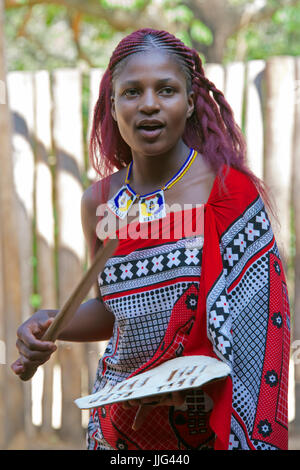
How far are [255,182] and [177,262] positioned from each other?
14.1 inches

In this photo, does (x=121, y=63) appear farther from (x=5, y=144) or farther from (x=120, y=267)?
(x=5, y=144)

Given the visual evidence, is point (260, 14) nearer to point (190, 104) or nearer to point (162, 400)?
point (190, 104)

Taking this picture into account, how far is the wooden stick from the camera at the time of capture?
4.67 feet

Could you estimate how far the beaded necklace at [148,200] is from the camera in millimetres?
1822

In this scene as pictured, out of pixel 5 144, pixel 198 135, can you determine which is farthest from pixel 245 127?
pixel 198 135

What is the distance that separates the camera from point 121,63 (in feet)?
5.96

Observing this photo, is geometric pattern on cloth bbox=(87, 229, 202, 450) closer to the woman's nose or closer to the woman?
the woman

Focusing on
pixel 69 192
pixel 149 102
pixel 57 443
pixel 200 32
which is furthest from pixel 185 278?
pixel 200 32

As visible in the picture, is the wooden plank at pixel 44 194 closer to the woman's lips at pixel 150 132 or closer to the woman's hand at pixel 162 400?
the woman's lips at pixel 150 132

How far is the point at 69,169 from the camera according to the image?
15.1ft

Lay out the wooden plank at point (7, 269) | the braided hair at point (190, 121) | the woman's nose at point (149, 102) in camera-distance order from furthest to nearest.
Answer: the wooden plank at point (7, 269)
the braided hair at point (190, 121)
the woman's nose at point (149, 102)

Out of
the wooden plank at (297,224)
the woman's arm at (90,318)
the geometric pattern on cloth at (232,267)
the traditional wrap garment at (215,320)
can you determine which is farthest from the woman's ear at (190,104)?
the wooden plank at (297,224)

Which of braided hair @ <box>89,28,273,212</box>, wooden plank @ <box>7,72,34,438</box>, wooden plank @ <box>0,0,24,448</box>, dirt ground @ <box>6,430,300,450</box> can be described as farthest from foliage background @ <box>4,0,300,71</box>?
braided hair @ <box>89,28,273,212</box>

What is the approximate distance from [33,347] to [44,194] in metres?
2.96
